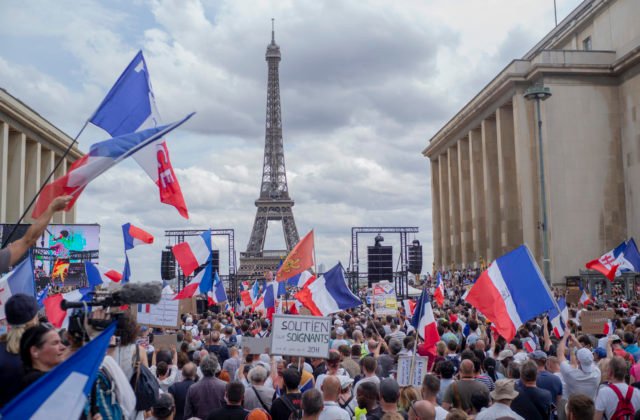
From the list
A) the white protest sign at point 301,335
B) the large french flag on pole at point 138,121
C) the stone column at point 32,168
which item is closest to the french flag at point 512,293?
the white protest sign at point 301,335

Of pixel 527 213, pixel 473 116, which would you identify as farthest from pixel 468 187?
pixel 527 213

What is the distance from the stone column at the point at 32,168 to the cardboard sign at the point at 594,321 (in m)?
50.8

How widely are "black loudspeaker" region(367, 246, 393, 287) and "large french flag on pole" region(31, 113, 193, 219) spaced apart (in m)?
26.2

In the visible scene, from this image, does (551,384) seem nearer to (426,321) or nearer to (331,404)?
(426,321)

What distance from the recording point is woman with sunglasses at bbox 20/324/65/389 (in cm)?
422

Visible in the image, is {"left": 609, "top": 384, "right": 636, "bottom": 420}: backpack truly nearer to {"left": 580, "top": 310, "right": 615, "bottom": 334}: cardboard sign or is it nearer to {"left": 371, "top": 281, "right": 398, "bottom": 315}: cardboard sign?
{"left": 580, "top": 310, "right": 615, "bottom": 334}: cardboard sign

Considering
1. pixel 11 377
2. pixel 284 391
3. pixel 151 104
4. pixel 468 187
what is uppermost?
pixel 468 187

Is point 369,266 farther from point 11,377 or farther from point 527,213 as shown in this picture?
point 11,377

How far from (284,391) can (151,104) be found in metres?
3.84

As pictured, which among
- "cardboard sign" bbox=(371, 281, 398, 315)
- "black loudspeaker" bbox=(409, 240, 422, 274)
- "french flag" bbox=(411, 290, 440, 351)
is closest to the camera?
"french flag" bbox=(411, 290, 440, 351)

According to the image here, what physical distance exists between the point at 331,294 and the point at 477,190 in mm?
45210

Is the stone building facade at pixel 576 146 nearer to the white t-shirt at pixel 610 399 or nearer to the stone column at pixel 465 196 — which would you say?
the stone column at pixel 465 196

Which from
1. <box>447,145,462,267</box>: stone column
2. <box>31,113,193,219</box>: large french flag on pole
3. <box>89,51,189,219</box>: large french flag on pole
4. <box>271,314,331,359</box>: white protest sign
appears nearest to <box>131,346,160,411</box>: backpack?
<box>31,113,193,219</box>: large french flag on pole

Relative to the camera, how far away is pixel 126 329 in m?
4.83
